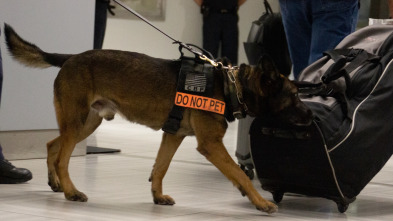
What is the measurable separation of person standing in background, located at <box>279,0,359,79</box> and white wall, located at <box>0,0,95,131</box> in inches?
66.0

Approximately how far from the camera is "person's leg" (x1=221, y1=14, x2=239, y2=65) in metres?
11.6

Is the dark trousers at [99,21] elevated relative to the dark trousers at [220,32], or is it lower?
elevated

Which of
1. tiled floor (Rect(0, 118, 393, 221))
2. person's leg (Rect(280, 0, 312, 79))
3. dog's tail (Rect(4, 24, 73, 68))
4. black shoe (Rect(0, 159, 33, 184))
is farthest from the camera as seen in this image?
person's leg (Rect(280, 0, 312, 79))

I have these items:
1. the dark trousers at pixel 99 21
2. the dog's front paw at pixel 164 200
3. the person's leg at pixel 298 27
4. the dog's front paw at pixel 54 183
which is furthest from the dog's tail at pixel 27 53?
the dark trousers at pixel 99 21

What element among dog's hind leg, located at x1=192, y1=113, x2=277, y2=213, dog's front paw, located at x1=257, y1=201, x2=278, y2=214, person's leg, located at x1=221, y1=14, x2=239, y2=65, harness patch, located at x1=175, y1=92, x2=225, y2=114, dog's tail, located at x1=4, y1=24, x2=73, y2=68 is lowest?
person's leg, located at x1=221, y1=14, x2=239, y2=65

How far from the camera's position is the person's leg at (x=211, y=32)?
1158 centimetres

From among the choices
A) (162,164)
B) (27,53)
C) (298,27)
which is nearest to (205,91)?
(162,164)

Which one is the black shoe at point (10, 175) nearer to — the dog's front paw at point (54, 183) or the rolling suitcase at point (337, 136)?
the dog's front paw at point (54, 183)

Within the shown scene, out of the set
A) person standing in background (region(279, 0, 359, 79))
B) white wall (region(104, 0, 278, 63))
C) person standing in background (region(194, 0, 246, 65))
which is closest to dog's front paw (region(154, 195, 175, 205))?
person standing in background (region(279, 0, 359, 79))

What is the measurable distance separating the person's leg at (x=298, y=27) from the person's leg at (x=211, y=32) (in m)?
7.16

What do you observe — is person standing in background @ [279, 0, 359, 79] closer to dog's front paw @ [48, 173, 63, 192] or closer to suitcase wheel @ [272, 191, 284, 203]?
suitcase wheel @ [272, 191, 284, 203]

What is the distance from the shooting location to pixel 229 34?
11656 millimetres

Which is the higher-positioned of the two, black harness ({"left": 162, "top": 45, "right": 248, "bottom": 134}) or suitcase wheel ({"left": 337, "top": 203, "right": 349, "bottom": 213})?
black harness ({"left": 162, "top": 45, "right": 248, "bottom": 134})

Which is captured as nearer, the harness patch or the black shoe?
the harness patch
